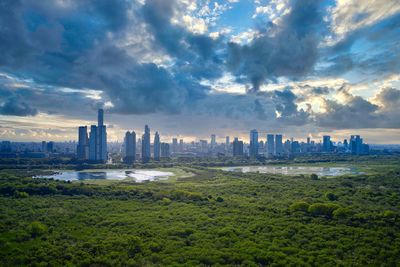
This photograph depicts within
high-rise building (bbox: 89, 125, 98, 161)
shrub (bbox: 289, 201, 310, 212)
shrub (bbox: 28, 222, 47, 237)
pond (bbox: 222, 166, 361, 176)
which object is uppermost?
high-rise building (bbox: 89, 125, 98, 161)

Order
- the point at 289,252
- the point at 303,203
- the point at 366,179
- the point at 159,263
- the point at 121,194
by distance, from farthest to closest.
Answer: the point at 366,179 < the point at 121,194 < the point at 303,203 < the point at 289,252 < the point at 159,263

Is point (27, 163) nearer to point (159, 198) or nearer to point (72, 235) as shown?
point (159, 198)

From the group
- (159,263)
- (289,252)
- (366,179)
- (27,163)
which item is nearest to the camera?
(159,263)

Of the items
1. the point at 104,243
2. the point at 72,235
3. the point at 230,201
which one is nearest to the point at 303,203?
the point at 230,201

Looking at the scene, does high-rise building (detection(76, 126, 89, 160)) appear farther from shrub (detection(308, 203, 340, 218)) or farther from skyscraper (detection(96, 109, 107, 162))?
shrub (detection(308, 203, 340, 218))

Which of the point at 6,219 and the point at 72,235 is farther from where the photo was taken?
the point at 6,219

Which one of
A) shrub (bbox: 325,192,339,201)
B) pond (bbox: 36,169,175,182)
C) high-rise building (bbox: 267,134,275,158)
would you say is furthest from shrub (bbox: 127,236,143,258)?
high-rise building (bbox: 267,134,275,158)

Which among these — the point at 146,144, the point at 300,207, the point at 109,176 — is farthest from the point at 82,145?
the point at 300,207
